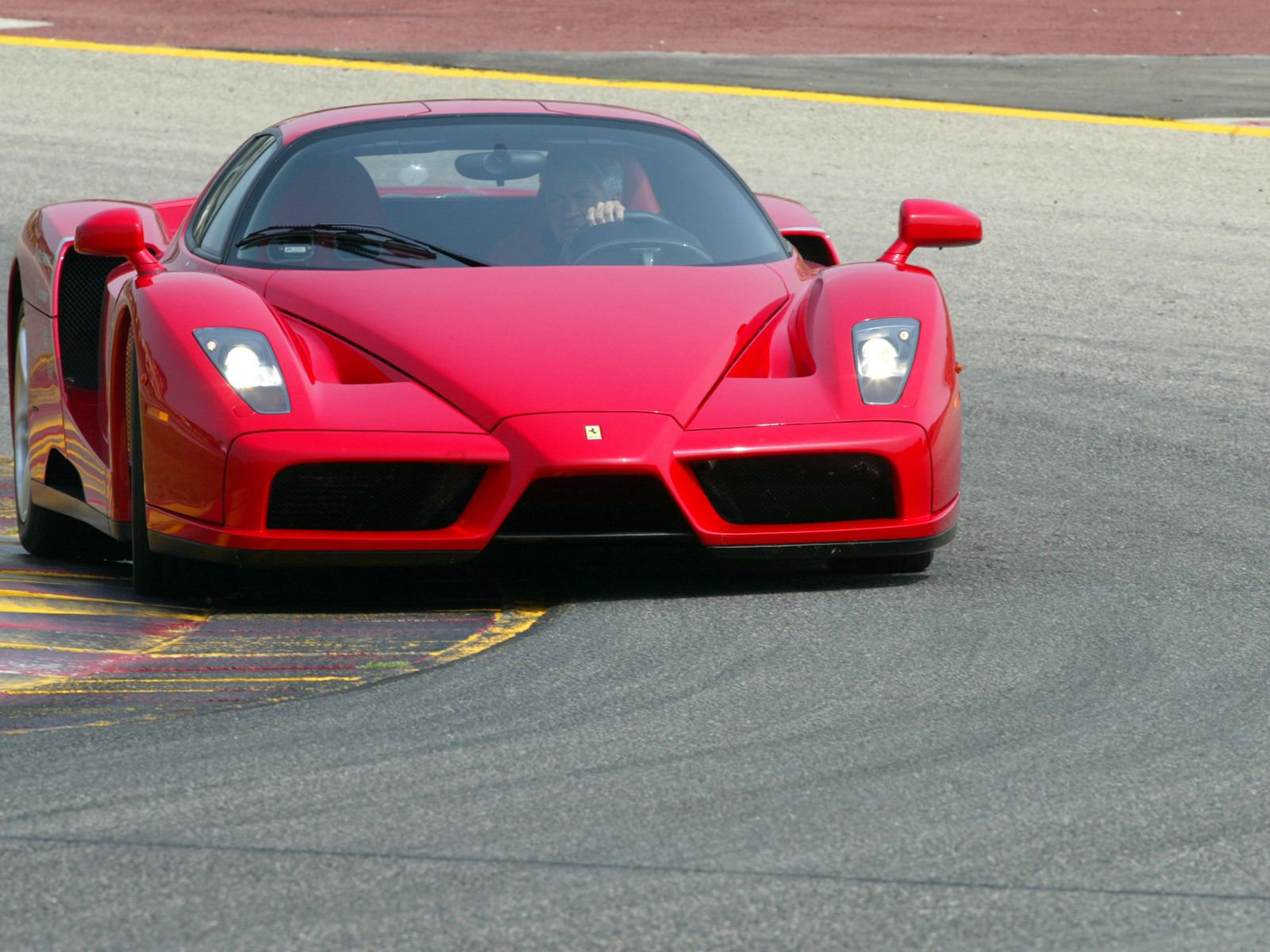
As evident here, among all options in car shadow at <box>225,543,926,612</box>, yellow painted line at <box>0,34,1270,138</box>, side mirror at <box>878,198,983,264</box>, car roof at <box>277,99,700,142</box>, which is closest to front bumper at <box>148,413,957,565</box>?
car shadow at <box>225,543,926,612</box>

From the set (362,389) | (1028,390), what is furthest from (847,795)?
(1028,390)

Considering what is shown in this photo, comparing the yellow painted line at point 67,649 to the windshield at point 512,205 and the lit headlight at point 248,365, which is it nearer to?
the lit headlight at point 248,365

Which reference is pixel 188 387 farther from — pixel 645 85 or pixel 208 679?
pixel 645 85

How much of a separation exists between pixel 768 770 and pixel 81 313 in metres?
3.19

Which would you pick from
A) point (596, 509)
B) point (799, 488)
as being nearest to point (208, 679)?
point (596, 509)

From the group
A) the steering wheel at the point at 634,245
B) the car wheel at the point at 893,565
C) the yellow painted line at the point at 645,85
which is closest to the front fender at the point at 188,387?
the steering wheel at the point at 634,245

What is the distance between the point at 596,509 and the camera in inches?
189

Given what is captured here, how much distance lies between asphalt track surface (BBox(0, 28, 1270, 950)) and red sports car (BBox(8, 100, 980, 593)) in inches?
10.7

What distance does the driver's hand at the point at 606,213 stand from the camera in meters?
5.89

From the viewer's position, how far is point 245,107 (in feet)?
51.1

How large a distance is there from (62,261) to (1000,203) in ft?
24.7

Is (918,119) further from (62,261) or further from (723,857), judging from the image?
(723,857)

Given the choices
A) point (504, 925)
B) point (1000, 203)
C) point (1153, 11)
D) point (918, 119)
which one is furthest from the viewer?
point (1153, 11)

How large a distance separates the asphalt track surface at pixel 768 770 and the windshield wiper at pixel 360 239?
88cm
